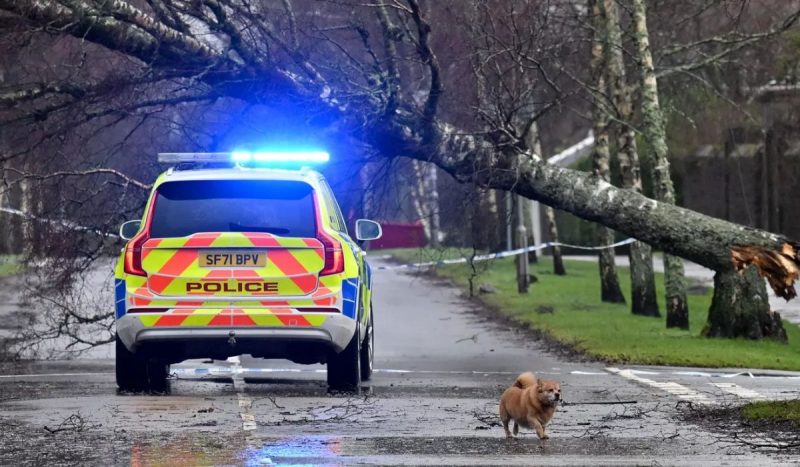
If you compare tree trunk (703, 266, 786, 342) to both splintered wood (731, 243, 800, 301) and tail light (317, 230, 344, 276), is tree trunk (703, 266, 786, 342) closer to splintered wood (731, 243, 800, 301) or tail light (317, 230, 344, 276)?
splintered wood (731, 243, 800, 301)

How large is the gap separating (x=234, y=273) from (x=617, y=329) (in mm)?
9320

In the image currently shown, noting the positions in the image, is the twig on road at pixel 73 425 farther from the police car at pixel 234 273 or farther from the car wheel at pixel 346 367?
the car wheel at pixel 346 367

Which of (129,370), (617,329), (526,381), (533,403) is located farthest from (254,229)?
(617,329)

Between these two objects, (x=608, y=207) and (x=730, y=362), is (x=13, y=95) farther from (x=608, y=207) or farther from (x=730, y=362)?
(x=730, y=362)

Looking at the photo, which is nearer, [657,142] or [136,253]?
[136,253]

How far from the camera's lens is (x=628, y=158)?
22.4m

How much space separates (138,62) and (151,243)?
7.15 meters

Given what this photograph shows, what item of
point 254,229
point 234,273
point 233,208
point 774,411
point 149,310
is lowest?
point 774,411

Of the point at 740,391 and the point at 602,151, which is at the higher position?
the point at 602,151

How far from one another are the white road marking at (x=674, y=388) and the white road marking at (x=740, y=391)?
32cm

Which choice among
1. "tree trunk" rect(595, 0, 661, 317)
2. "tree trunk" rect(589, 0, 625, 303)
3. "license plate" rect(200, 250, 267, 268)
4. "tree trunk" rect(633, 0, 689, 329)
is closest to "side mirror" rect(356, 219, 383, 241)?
Result: "license plate" rect(200, 250, 267, 268)

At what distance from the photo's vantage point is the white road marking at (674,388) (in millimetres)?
12148

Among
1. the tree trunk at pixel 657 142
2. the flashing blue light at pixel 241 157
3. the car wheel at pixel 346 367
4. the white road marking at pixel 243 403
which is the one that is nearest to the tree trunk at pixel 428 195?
the tree trunk at pixel 657 142

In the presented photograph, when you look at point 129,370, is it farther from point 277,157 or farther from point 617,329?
point 617,329
